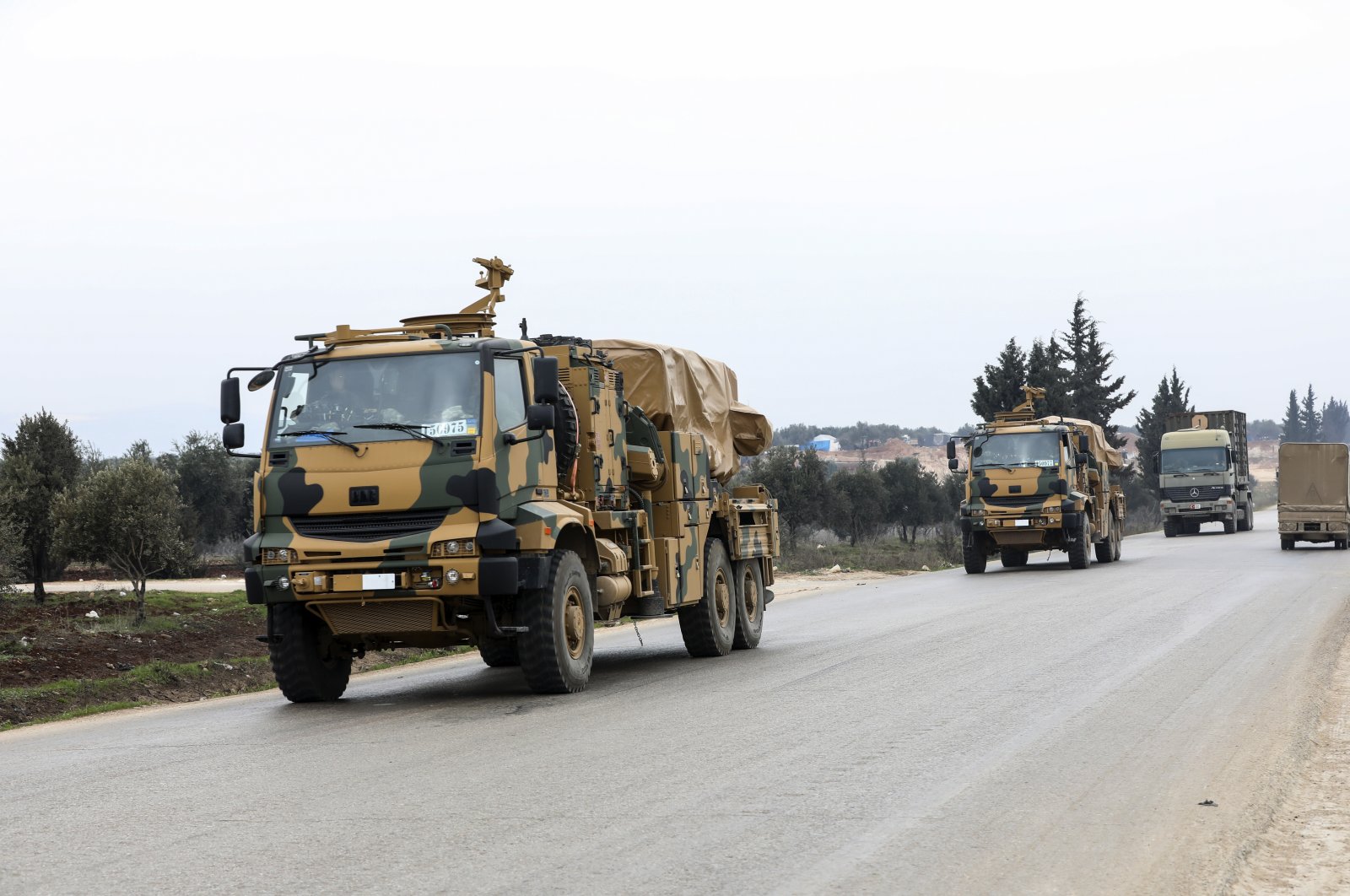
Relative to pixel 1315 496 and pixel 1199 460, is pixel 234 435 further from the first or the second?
pixel 1199 460

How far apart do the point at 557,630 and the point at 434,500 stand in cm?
145

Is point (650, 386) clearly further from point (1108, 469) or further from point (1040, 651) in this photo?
point (1108, 469)

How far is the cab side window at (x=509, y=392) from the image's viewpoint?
11414mm

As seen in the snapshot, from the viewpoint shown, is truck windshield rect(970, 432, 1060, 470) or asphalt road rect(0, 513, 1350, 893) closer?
asphalt road rect(0, 513, 1350, 893)

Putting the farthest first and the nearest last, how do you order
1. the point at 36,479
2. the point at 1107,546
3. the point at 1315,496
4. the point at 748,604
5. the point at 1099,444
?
the point at 1315,496 → the point at 1099,444 → the point at 1107,546 → the point at 36,479 → the point at 748,604

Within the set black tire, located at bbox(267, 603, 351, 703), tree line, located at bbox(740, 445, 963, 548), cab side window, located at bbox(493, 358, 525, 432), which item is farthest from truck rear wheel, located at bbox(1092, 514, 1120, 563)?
black tire, located at bbox(267, 603, 351, 703)

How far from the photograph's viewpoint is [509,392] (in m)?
11.6

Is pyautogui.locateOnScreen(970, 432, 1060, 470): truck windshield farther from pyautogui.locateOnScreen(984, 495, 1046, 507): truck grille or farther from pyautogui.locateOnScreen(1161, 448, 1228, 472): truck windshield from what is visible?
pyautogui.locateOnScreen(1161, 448, 1228, 472): truck windshield

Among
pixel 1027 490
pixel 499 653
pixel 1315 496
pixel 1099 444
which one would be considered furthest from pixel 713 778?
pixel 1315 496

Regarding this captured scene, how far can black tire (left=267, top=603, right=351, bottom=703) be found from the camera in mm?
11828

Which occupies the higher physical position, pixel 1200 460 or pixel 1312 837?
pixel 1200 460

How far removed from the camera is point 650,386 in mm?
14422

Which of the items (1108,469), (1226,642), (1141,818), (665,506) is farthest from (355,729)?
(1108,469)

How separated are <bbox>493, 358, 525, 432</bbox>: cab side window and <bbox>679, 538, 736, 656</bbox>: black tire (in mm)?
3847
